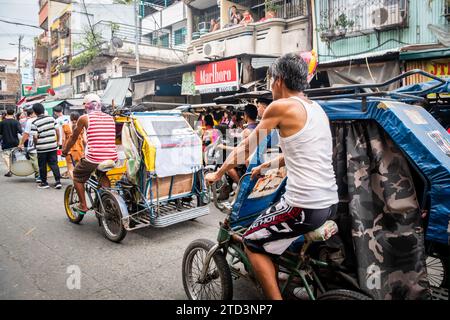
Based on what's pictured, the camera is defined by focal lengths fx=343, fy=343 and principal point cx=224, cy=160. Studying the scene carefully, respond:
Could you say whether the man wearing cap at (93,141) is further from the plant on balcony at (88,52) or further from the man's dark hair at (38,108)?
the plant on balcony at (88,52)

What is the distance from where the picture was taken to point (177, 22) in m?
21.5

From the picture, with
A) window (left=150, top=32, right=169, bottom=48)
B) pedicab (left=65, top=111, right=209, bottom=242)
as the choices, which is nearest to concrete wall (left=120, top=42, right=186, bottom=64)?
window (left=150, top=32, right=169, bottom=48)

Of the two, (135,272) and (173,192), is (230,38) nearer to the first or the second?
(173,192)

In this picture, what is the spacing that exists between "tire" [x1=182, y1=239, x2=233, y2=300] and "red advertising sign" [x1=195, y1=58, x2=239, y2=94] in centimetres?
816

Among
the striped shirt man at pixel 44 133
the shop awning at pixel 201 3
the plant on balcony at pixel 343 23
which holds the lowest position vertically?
the striped shirt man at pixel 44 133

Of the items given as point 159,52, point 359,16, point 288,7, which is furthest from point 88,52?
point 359,16

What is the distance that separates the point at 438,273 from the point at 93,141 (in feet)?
15.1

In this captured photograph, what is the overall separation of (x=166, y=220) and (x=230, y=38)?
10585 millimetres

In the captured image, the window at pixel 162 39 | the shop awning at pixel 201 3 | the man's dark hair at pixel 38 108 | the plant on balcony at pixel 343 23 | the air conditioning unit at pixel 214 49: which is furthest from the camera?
the window at pixel 162 39

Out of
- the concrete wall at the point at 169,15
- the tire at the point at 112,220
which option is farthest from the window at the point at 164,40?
the tire at the point at 112,220

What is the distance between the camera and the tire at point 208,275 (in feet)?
9.00

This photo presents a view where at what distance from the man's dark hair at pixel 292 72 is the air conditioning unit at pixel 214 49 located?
11.8m

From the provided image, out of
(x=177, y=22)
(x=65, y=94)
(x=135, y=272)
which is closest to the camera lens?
(x=135, y=272)

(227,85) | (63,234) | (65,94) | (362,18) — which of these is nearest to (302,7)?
(362,18)
